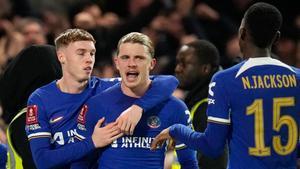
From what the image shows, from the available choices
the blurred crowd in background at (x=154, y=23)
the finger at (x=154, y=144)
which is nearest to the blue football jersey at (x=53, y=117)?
the finger at (x=154, y=144)

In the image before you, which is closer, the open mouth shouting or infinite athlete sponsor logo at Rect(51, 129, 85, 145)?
the open mouth shouting

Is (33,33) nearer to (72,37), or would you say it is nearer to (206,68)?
(206,68)

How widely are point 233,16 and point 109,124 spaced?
243 inches

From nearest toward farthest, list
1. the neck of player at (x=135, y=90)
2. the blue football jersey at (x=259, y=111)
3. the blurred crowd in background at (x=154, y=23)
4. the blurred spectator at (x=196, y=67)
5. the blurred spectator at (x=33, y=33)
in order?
the blue football jersey at (x=259, y=111) → the neck of player at (x=135, y=90) → the blurred spectator at (x=196, y=67) → the blurred spectator at (x=33, y=33) → the blurred crowd in background at (x=154, y=23)

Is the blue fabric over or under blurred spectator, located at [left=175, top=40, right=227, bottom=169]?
under

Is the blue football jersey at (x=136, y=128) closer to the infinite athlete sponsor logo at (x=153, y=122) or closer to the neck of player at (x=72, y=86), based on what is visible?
the infinite athlete sponsor logo at (x=153, y=122)

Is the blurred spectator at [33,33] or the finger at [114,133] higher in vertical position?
the blurred spectator at [33,33]

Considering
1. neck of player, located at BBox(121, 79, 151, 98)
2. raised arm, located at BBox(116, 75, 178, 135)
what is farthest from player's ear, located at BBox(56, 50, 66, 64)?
raised arm, located at BBox(116, 75, 178, 135)

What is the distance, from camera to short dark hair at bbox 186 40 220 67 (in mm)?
6945

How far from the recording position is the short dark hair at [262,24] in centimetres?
464

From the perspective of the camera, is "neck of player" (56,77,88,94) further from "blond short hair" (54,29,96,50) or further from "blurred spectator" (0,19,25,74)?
"blurred spectator" (0,19,25,74)

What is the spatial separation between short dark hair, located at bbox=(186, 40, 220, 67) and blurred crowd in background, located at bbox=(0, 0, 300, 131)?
264 cm

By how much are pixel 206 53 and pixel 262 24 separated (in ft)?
7.74

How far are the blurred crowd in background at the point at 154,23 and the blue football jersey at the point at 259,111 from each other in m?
5.07
